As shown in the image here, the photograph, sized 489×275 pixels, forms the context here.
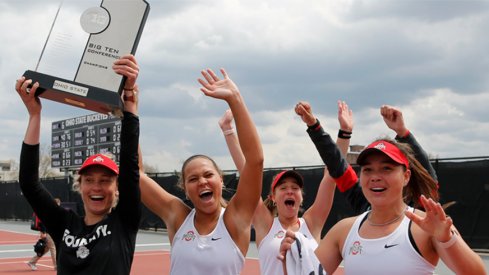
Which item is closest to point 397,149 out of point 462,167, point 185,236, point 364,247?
point 364,247

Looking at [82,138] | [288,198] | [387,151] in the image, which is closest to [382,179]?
[387,151]

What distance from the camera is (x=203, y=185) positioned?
347 centimetres

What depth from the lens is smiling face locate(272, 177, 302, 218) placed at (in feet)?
15.4

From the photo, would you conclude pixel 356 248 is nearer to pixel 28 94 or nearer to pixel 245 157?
pixel 245 157

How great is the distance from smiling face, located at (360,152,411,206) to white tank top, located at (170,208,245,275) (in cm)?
84

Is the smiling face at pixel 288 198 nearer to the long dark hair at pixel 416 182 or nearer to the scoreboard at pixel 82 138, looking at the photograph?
the long dark hair at pixel 416 182

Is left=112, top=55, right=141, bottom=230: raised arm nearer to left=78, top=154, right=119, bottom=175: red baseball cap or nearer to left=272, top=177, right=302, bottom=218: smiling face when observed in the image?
left=78, top=154, right=119, bottom=175: red baseball cap

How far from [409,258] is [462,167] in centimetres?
1312

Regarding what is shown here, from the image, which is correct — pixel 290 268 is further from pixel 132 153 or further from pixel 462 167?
pixel 462 167

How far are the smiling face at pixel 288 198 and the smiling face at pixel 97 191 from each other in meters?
1.61

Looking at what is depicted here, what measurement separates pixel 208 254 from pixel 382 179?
103 cm

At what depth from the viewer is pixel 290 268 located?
3.42m

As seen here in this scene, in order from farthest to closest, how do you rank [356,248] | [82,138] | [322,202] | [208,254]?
[82,138]
[322,202]
[208,254]
[356,248]

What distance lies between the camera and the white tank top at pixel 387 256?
2650mm
